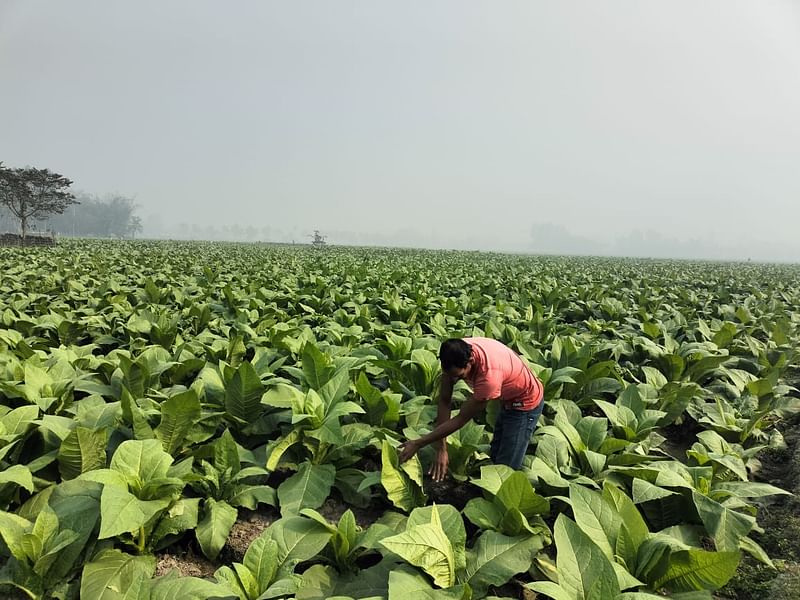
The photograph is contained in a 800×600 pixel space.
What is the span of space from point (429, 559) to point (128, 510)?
133cm

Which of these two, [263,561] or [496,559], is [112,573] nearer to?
[263,561]

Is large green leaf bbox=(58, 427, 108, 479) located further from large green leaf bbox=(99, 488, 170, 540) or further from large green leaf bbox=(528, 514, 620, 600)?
large green leaf bbox=(528, 514, 620, 600)

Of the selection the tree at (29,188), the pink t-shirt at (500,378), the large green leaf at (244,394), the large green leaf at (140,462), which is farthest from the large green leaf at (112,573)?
the tree at (29,188)

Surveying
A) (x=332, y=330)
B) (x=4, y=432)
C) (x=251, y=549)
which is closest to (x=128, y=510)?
(x=251, y=549)

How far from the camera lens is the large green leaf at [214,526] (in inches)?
89.8

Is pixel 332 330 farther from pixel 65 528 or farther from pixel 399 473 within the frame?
pixel 65 528

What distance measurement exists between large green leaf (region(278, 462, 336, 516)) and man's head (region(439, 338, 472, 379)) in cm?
100

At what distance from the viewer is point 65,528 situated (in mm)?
2047

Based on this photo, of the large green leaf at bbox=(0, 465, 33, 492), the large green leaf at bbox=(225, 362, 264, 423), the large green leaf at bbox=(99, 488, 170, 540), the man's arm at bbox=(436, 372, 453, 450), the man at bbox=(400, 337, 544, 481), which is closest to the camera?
the large green leaf at bbox=(99, 488, 170, 540)

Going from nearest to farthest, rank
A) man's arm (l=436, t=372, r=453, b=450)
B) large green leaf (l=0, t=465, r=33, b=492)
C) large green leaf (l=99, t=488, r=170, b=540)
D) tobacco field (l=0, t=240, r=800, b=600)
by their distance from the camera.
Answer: large green leaf (l=99, t=488, r=170, b=540) → tobacco field (l=0, t=240, r=800, b=600) → large green leaf (l=0, t=465, r=33, b=492) → man's arm (l=436, t=372, r=453, b=450)

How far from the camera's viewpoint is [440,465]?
112 inches

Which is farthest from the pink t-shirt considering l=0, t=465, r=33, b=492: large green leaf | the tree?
the tree

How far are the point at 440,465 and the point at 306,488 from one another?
848 mm

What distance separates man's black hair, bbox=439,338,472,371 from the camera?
263 cm
